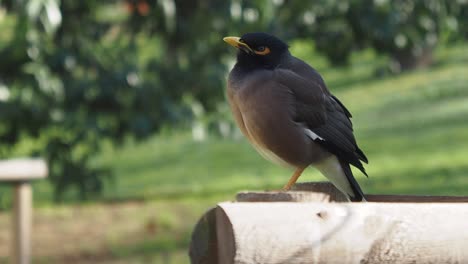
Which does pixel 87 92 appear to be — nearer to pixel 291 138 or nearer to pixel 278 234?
pixel 291 138

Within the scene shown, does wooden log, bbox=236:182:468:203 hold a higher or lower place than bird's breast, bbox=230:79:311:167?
lower

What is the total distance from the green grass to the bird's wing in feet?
17.1

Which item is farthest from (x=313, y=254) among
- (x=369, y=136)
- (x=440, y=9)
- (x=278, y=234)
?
(x=369, y=136)

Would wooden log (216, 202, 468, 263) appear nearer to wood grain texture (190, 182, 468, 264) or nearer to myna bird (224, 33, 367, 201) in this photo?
wood grain texture (190, 182, 468, 264)

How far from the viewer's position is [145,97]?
7.63m

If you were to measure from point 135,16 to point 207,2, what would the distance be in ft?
2.01

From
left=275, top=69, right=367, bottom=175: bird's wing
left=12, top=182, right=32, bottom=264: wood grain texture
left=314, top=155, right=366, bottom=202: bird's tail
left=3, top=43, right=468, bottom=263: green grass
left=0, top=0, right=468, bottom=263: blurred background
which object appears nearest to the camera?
left=314, top=155, right=366, bottom=202: bird's tail

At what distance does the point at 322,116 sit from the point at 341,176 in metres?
0.23

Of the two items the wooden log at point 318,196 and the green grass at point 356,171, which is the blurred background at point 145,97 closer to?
the green grass at point 356,171

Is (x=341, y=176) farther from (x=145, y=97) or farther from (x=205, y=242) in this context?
(x=145, y=97)

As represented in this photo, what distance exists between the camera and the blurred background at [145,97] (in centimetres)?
749

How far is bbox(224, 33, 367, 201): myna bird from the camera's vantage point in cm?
312

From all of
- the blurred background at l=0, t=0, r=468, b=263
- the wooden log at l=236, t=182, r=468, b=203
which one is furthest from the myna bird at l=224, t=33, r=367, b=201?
the blurred background at l=0, t=0, r=468, b=263

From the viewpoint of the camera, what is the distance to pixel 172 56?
8242 millimetres
